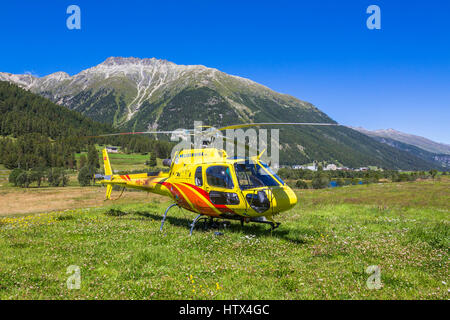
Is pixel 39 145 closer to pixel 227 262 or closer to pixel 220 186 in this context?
pixel 220 186

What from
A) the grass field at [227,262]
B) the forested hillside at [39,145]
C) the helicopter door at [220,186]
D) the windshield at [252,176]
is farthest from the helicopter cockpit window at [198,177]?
the forested hillside at [39,145]

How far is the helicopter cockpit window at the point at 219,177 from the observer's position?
12.2 meters

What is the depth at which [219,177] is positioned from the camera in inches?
490

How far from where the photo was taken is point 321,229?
13.4 metres

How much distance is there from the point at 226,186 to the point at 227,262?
4004 mm

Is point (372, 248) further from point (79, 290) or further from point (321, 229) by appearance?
point (79, 290)

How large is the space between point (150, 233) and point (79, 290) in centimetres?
583

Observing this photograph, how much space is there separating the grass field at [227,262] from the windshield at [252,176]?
2227 mm

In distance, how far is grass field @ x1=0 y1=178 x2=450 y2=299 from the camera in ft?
22.2

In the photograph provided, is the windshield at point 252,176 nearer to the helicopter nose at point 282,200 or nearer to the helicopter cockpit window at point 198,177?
the helicopter nose at point 282,200

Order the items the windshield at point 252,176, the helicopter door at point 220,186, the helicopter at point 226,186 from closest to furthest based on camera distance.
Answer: the helicopter at point 226,186, the windshield at point 252,176, the helicopter door at point 220,186

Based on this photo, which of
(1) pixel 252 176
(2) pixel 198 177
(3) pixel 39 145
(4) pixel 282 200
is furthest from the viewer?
(3) pixel 39 145

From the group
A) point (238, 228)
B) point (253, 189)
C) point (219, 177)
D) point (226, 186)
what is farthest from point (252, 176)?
point (238, 228)
